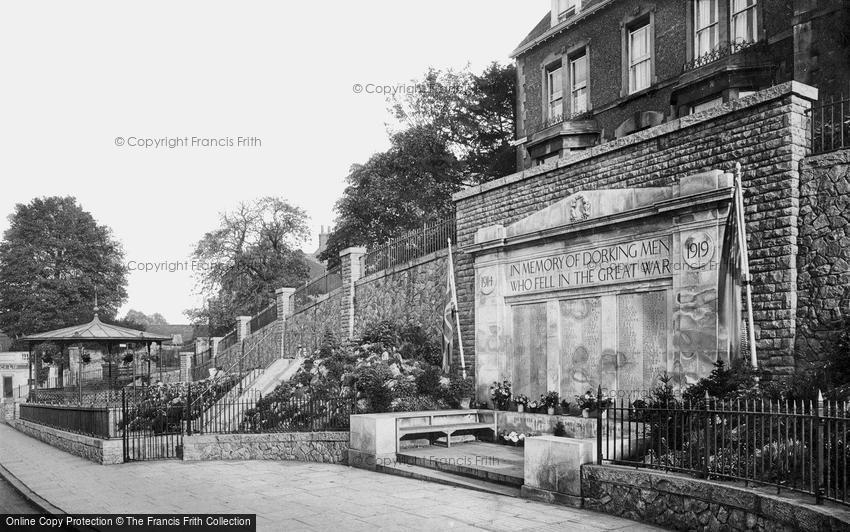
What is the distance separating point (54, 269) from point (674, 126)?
46879 millimetres

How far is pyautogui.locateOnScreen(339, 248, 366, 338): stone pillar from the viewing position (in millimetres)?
24281

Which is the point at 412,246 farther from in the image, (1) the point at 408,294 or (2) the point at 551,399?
(2) the point at 551,399

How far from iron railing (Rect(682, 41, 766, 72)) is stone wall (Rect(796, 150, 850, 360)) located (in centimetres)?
884

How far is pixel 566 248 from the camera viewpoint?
13758 millimetres

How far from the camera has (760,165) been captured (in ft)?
35.0

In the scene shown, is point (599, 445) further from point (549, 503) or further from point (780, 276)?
point (780, 276)

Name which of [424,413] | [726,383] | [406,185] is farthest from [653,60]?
[406,185]

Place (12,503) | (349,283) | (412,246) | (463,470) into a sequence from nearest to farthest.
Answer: (12,503)
(463,470)
(412,246)
(349,283)

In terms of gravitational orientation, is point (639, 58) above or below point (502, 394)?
above

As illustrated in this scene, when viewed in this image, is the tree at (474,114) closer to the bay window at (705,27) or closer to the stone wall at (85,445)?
the bay window at (705,27)

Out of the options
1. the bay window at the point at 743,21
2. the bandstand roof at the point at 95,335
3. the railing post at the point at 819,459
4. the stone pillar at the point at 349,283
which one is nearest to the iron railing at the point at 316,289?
the stone pillar at the point at 349,283

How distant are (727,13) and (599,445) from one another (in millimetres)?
13912

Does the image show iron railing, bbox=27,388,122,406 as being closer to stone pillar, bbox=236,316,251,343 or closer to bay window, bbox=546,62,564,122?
stone pillar, bbox=236,316,251,343

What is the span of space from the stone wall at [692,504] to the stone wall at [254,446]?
264 inches
